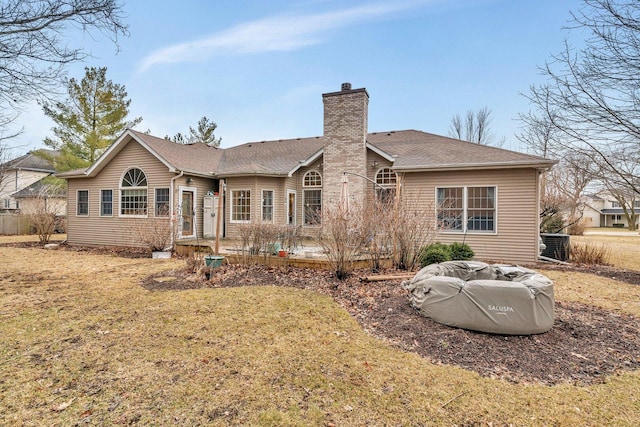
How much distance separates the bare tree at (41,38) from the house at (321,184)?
6807 mm

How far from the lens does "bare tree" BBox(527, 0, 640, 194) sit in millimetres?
6465

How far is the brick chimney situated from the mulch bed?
7.03 m

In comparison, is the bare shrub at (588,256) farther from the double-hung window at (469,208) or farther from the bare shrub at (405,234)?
the bare shrub at (405,234)

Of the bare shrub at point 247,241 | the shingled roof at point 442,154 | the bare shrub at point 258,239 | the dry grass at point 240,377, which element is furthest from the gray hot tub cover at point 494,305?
the shingled roof at point 442,154

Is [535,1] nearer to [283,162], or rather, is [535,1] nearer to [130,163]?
[283,162]

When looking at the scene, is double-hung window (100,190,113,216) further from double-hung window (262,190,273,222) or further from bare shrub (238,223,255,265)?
bare shrub (238,223,255,265)

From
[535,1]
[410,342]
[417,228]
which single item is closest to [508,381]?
[410,342]

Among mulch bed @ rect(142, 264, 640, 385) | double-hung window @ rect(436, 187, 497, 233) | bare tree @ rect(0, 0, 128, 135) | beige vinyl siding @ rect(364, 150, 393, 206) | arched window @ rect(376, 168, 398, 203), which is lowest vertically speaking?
mulch bed @ rect(142, 264, 640, 385)

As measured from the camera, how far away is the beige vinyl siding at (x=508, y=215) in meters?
10.4

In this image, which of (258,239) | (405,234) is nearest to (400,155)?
(405,234)

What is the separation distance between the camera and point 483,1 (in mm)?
10328

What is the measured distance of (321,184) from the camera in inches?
541

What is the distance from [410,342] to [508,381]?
→ 1158 mm

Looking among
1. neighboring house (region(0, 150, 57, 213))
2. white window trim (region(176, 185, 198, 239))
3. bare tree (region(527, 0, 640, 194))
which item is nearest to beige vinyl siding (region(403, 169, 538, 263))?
bare tree (region(527, 0, 640, 194))
